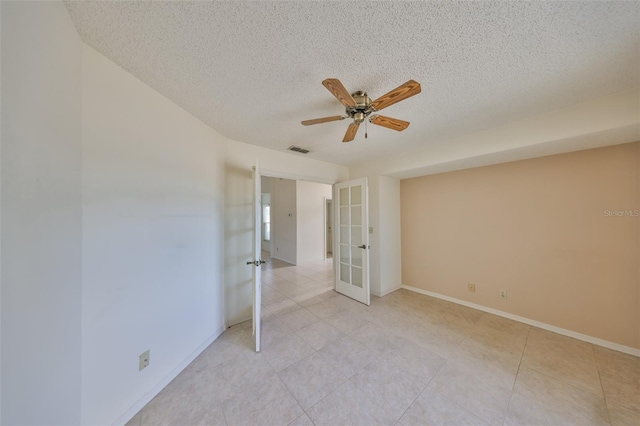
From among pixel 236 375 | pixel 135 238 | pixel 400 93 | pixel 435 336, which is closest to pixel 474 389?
pixel 435 336

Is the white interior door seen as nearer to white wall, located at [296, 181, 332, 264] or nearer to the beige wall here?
the beige wall

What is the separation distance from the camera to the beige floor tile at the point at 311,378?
160 centimetres

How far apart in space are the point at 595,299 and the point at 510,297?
0.73m

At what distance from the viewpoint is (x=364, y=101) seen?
1.66 metres

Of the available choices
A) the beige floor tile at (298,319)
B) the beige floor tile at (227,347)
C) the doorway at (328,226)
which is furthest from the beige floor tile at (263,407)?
the doorway at (328,226)

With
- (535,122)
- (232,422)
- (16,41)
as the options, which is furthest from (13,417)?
(535,122)

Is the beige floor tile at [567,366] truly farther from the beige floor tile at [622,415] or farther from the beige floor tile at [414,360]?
the beige floor tile at [414,360]

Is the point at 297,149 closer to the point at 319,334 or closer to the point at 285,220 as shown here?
the point at 319,334

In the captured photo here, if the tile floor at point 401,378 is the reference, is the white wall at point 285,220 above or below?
above

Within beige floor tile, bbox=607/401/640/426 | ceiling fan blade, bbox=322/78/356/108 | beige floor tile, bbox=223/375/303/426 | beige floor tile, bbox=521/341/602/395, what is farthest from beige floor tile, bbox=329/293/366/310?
ceiling fan blade, bbox=322/78/356/108

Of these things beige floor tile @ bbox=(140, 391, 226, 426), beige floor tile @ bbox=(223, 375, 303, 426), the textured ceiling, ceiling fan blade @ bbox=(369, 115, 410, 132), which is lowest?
beige floor tile @ bbox=(223, 375, 303, 426)

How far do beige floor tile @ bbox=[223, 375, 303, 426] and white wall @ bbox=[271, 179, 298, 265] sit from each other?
4.28 m

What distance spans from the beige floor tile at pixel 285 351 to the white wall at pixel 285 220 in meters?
3.63

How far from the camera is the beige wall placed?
2.09m
